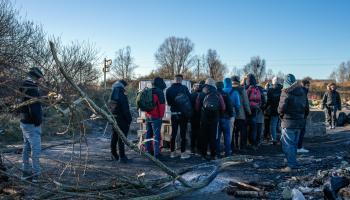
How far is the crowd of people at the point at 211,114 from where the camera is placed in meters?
9.16

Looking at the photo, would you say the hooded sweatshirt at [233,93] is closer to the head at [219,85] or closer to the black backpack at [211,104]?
the head at [219,85]

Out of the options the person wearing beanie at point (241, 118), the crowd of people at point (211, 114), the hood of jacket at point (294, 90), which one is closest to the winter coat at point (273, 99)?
the crowd of people at point (211, 114)

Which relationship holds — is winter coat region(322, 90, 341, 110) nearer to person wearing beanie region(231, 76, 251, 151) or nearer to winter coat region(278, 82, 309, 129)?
person wearing beanie region(231, 76, 251, 151)

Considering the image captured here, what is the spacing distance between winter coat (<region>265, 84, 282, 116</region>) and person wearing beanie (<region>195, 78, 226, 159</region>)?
278 centimetres

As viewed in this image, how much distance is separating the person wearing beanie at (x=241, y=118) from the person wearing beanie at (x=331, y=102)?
22.9ft

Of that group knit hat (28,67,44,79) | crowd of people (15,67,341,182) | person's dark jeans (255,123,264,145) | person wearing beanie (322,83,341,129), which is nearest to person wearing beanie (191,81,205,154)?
crowd of people (15,67,341,182)

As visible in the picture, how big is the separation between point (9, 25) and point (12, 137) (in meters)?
4.28

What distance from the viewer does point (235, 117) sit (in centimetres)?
1178

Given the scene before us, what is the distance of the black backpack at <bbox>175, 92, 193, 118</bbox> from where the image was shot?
10602mm

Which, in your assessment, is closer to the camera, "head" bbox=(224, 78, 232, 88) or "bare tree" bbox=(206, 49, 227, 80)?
"head" bbox=(224, 78, 232, 88)

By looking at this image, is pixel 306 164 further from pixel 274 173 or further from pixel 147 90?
pixel 147 90

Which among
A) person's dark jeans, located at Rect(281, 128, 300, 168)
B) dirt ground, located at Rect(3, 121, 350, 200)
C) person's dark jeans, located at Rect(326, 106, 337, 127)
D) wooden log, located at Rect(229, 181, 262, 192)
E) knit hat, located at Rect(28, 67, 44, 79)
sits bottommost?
wooden log, located at Rect(229, 181, 262, 192)

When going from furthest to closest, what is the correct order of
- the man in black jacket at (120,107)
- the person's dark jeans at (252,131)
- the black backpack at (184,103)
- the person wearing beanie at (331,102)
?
1. the person wearing beanie at (331,102)
2. the person's dark jeans at (252,131)
3. the black backpack at (184,103)
4. the man in black jacket at (120,107)

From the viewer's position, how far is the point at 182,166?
9.81 m
